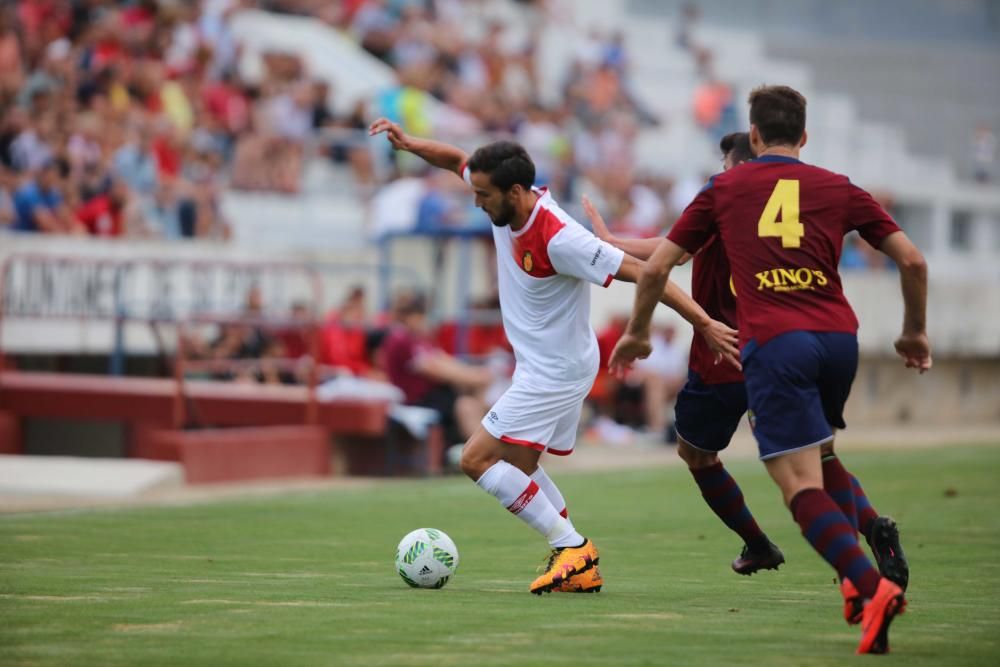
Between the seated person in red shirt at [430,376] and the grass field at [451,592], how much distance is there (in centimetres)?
366

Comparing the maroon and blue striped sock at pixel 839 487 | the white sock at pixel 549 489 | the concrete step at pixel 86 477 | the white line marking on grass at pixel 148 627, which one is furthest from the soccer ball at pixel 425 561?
the concrete step at pixel 86 477

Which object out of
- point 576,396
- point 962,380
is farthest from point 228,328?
point 962,380

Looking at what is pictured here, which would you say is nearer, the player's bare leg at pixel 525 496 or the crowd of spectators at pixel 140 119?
the player's bare leg at pixel 525 496

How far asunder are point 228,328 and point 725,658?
41.3 ft

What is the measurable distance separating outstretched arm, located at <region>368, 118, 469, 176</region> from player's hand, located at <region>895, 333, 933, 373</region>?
265cm

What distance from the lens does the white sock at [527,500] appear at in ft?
27.4

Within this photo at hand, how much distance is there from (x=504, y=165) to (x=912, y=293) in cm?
214

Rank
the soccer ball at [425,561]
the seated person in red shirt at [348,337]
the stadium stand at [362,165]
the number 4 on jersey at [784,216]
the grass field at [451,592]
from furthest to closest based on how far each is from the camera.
Result: 1. the seated person in red shirt at [348,337]
2. the stadium stand at [362,165]
3. the soccer ball at [425,561]
4. the number 4 on jersey at [784,216]
5. the grass field at [451,592]

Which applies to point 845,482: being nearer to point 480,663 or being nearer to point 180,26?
point 480,663

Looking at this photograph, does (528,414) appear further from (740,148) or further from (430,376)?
(430,376)

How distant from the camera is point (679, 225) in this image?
7078 millimetres

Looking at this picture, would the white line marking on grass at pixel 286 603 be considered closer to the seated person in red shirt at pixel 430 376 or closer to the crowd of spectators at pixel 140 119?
the seated person in red shirt at pixel 430 376

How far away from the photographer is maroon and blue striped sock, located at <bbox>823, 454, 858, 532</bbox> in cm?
786

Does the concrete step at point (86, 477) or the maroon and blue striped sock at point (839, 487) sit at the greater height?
the maroon and blue striped sock at point (839, 487)
